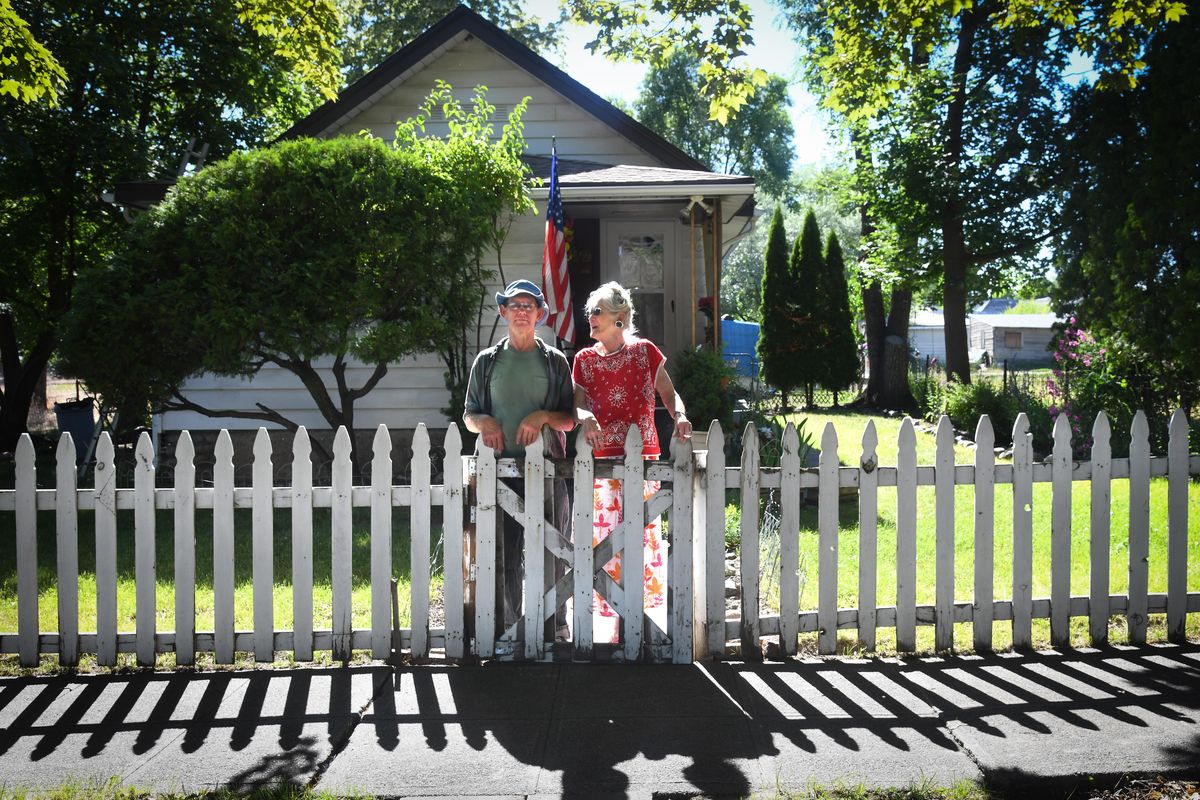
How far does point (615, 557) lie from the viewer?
4828 mm

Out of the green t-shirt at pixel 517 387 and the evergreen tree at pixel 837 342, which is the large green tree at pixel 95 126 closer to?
the green t-shirt at pixel 517 387

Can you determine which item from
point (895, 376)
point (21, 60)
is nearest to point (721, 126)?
point (895, 376)

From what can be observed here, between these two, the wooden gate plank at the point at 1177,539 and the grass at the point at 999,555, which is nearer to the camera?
the wooden gate plank at the point at 1177,539

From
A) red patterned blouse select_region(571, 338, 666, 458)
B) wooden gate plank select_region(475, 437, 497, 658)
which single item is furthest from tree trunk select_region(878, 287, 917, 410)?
wooden gate plank select_region(475, 437, 497, 658)

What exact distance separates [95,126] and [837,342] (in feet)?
55.9

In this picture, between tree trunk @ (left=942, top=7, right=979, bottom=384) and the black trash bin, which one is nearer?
the black trash bin

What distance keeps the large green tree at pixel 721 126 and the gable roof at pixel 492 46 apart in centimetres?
2891

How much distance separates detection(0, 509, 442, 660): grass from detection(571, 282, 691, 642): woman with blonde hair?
142 cm

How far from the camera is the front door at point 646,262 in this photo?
12500mm

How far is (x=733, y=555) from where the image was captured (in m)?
7.13

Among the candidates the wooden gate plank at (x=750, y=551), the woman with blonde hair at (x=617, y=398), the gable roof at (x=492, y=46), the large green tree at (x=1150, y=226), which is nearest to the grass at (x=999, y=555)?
the wooden gate plank at (x=750, y=551)

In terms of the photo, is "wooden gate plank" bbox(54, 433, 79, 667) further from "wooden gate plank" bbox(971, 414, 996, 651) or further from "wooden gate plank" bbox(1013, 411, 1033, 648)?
"wooden gate plank" bbox(1013, 411, 1033, 648)

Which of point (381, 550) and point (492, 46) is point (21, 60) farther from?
point (492, 46)

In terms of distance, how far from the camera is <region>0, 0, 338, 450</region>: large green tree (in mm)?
14711
